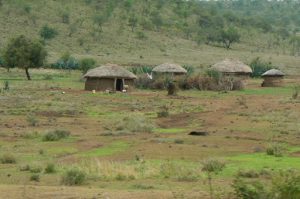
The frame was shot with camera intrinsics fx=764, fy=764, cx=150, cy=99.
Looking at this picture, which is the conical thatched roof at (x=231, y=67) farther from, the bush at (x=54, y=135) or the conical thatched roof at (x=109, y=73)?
the bush at (x=54, y=135)

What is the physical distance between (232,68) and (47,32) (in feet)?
85.3

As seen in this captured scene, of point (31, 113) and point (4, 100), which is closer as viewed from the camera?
point (31, 113)

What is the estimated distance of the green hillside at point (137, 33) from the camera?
88938mm

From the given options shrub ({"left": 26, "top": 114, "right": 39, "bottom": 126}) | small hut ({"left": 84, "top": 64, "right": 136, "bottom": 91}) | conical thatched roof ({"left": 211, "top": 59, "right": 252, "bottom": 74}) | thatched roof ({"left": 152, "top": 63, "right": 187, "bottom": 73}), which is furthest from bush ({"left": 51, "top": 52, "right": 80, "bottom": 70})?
shrub ({"left": 26, "top": 114, "right": 39, "bottom": 126})

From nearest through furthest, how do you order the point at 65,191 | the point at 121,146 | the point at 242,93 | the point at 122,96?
the point at 65,191 < the point at 121,146 < the point at 122,96 < the point at 242,93

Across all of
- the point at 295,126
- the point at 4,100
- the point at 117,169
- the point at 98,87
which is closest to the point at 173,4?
the point at 98,87

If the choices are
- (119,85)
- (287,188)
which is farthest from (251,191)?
(119,85)

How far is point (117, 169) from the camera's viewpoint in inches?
725

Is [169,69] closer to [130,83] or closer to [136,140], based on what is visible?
[130,83]

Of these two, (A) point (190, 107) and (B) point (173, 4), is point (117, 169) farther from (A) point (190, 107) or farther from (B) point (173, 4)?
(B) point (173, 4)

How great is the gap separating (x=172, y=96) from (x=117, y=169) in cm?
3240

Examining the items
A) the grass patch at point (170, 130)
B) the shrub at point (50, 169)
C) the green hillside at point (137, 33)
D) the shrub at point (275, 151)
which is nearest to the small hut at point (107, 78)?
the green hillside at point (137, 33)

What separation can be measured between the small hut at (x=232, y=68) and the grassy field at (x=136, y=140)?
17.1 meters

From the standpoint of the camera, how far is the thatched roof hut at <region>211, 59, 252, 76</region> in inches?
2729
